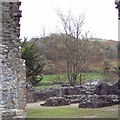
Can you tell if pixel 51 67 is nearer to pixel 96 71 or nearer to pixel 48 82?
pixel 48 82

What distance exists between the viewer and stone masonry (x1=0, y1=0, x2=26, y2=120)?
8.45 m

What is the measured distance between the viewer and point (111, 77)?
1118 inches

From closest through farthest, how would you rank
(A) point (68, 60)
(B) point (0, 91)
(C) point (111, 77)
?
1. (B) point (0, 91)
2. (C) point (111, 77)
3. (A) point (68, 60)

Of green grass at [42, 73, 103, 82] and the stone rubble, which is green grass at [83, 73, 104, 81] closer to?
green grass at [42, 73, 103, 82]

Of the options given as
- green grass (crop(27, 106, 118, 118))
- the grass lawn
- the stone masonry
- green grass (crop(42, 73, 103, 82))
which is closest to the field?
green grass (crop(42, 73, 103, 82))

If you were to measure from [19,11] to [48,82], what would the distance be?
24.0m

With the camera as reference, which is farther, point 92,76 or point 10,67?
point 92,76

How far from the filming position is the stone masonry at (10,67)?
8.45 m

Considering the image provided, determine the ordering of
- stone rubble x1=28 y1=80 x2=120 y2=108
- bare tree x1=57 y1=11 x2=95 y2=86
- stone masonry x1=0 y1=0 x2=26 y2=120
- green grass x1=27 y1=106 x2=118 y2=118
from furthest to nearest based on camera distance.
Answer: bare tree x1=57 y1=11 x2=95 y2=86 < stone rubble x1=28 y1=80 x2=120 y2=108 < green grass x1=27 y1=106 x2=118 y2=118 < stone masonry x1=0 y1=0 x2=26 y2=120

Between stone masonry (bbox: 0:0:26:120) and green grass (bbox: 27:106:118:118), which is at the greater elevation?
stone masonry (bbox: 0:0:26:120)

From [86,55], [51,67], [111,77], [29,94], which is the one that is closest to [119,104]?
[29,94]

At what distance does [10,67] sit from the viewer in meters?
8.62

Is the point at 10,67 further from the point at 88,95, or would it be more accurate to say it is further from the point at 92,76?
the point at 92,76

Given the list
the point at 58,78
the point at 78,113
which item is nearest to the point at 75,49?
the point at 58,78
